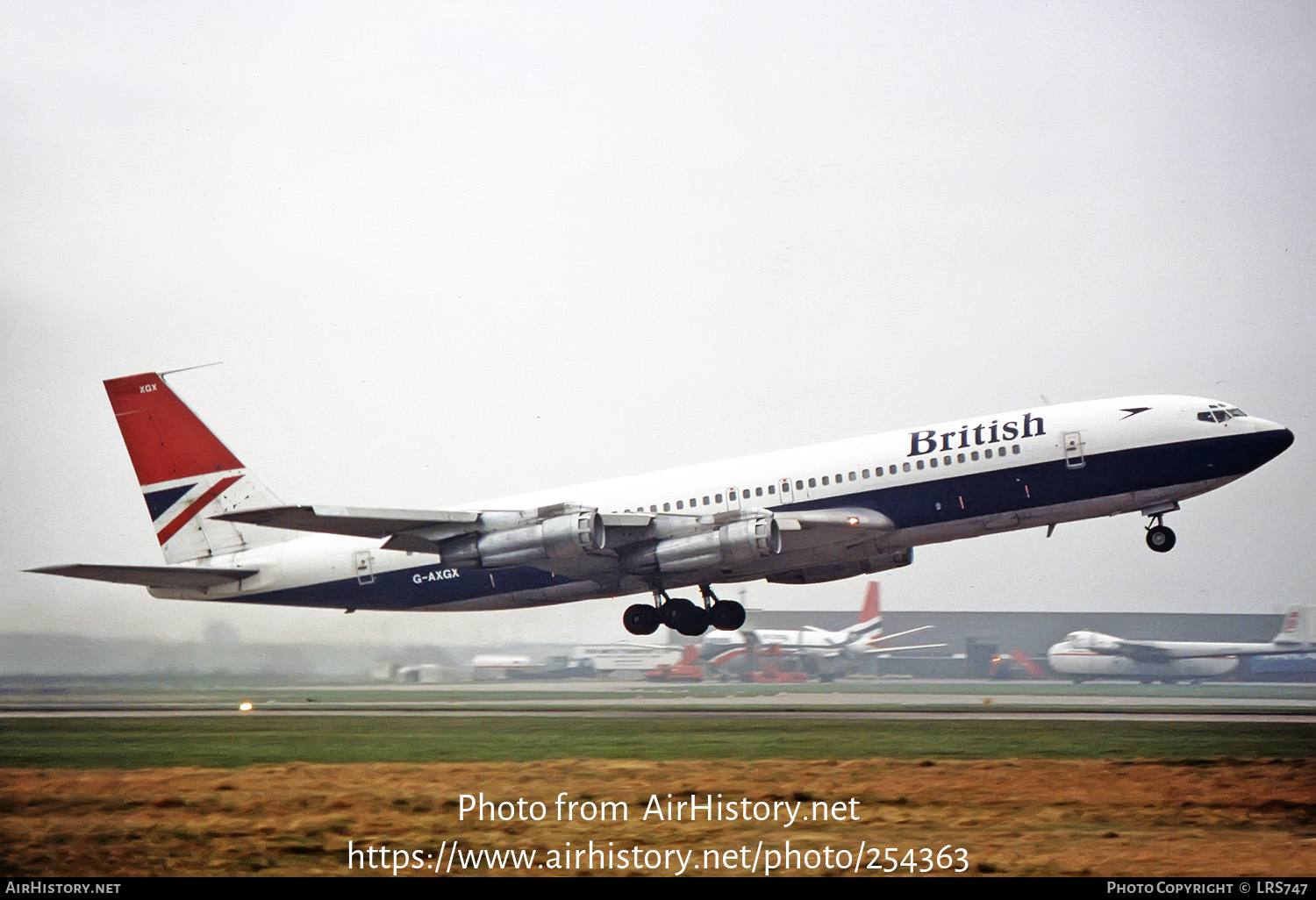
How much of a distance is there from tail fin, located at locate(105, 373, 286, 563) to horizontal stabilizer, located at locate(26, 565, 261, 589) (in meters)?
0.93

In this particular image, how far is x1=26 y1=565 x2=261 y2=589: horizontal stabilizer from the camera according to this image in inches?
920

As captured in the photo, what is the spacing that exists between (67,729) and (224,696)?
10.1 feet

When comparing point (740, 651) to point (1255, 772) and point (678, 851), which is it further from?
point (678, 851)

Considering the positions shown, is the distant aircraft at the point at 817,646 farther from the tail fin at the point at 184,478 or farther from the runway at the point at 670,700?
the tail fin at the point at 184,478

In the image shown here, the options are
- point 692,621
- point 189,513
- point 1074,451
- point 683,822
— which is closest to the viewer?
point 683,822

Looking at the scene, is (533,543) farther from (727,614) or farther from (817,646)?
(817,646)

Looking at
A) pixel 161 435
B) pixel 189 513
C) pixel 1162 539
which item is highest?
pixel 161 435

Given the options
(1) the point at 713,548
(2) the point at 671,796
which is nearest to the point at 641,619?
(1) the point at 713,548

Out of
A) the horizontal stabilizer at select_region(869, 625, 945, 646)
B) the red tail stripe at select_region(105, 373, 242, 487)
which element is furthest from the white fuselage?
the horizontal stabilizer at select_region(869, 625, 945, 646)

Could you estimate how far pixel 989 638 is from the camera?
28734 mm

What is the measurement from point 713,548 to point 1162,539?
26.6 feet

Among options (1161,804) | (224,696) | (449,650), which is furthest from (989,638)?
(224,696)

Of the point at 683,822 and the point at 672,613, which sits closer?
the point at 683,822

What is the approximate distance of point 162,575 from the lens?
25.2 meters
